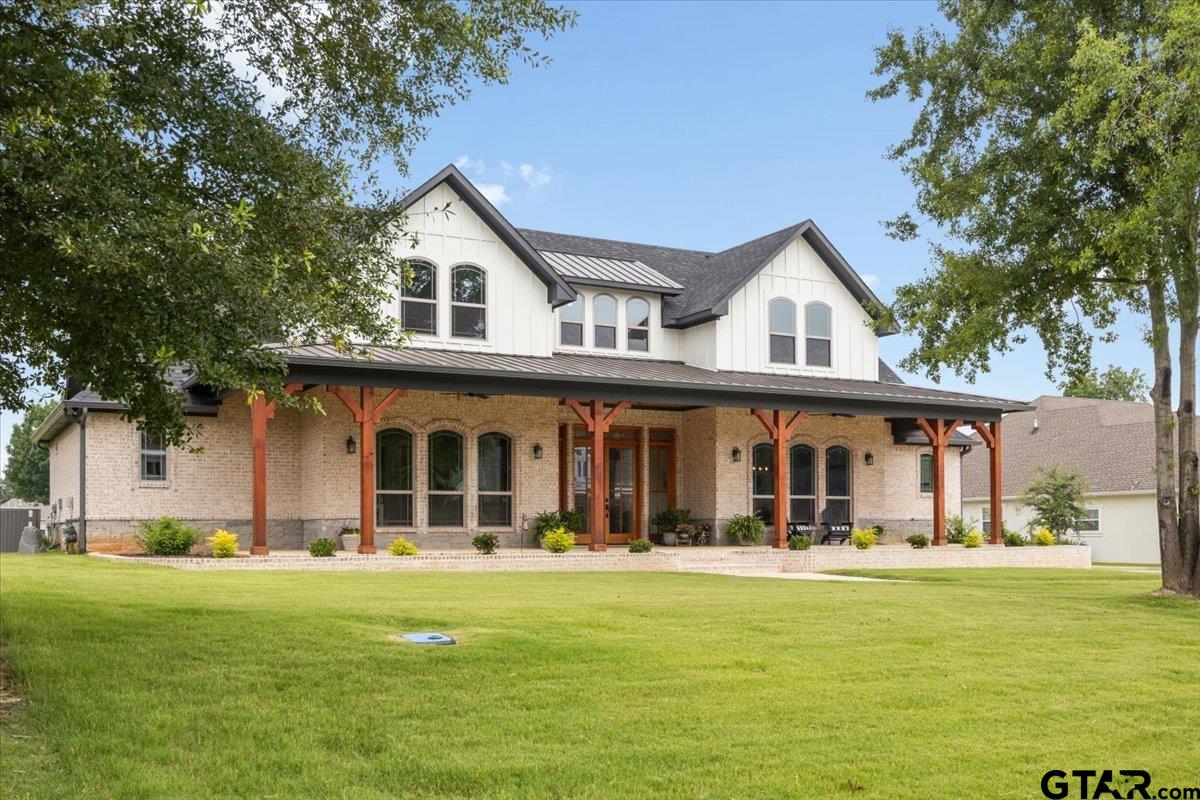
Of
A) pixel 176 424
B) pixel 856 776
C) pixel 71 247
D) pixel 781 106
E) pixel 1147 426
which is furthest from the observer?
pixel 1147 426

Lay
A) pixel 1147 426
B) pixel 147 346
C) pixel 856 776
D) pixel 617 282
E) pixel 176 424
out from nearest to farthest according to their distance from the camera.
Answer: pixel 856 776 → pixel 147 346 → pixel 176 424 → pixel 617 282 → pixel 1147 426

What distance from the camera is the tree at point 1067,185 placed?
14.7 meters

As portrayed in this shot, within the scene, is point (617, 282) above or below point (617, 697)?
above

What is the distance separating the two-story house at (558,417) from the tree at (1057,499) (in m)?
8.12

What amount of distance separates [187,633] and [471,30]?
571 cm

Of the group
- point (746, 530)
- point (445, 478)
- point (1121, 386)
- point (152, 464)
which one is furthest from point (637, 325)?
point (1121, 386)

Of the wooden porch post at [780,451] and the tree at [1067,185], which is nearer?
the tree at [1067,185]

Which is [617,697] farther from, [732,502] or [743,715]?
[732,502]

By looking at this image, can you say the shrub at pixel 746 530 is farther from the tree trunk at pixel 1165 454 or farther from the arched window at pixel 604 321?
the tree trunk at pixel 1165 454

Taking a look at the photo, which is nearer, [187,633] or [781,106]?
[187,633]

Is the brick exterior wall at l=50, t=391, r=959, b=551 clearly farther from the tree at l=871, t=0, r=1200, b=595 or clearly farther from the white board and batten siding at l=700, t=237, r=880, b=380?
the tree at l=871, t=0, r=1200, b=595

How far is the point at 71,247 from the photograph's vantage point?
726cm

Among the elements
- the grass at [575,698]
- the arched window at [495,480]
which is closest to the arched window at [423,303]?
the arched window at [495,480]

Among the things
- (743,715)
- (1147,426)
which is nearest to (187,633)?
(743,715)
